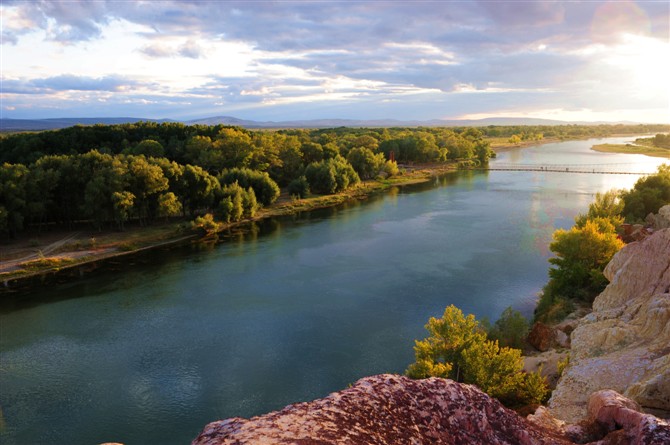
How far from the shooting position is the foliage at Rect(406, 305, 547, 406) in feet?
65.9

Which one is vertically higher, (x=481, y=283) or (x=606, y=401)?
(x=606, y=401)

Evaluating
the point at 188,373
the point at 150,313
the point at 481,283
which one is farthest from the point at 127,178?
the point at 481,283

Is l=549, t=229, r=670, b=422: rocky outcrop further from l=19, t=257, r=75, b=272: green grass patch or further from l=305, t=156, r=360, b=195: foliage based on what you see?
l=305, t=156, r=360, b=195: foliage

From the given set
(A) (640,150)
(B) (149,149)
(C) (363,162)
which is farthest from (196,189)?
(A) (640,150)

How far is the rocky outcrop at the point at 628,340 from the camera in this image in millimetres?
15945

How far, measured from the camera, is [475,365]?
20688 mm

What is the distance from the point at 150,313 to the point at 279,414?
29708 millimetres

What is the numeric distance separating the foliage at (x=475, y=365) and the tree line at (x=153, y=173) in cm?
4190

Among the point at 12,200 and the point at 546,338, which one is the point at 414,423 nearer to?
the point at 546,338

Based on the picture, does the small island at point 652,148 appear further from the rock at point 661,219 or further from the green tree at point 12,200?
the green tree at point 12,200

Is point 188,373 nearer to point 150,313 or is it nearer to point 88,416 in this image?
point 88,416

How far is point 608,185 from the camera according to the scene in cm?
8594

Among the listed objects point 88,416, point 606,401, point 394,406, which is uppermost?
point 394,406

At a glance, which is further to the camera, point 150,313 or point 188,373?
point 150,313
